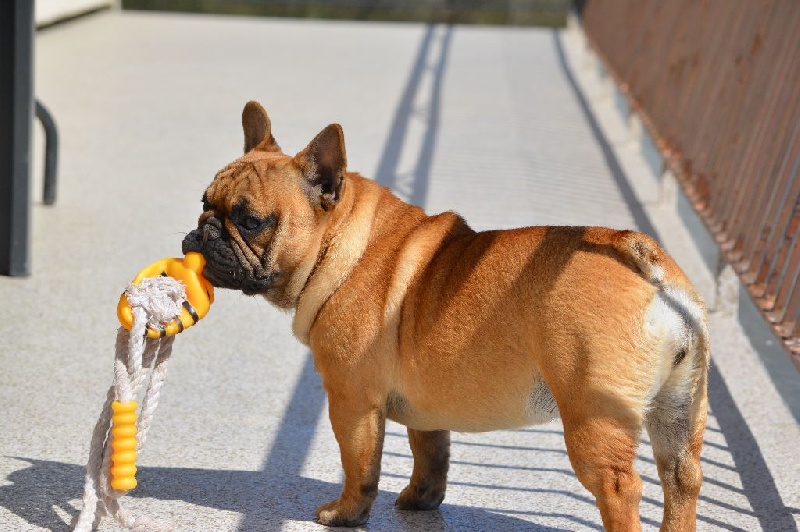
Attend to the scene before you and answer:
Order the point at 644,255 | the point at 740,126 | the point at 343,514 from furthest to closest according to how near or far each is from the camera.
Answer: the point at 740,126 → the point at 343,514 → the point at 644,255

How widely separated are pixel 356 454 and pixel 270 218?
0.82 meters

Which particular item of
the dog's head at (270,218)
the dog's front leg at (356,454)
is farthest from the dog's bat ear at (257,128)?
the dog's front leg at (356,454)

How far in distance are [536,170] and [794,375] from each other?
431cm

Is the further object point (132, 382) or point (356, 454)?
point (356, 454)

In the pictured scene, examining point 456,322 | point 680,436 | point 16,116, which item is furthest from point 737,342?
point 16,116

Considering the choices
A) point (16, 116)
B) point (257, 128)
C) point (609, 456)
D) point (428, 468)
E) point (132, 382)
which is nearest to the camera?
point (609, 456)

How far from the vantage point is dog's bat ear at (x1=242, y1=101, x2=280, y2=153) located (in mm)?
4441

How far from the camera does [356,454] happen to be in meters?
4.00

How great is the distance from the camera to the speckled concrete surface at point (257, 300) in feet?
14.6

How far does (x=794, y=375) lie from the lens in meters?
6.05

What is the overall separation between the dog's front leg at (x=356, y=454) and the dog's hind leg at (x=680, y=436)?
89 cm

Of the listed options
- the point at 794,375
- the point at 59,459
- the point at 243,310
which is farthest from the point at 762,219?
the point at 59,459

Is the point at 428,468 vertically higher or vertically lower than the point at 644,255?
lower

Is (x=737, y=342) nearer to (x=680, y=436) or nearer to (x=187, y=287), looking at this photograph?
(x=680, y=436)
